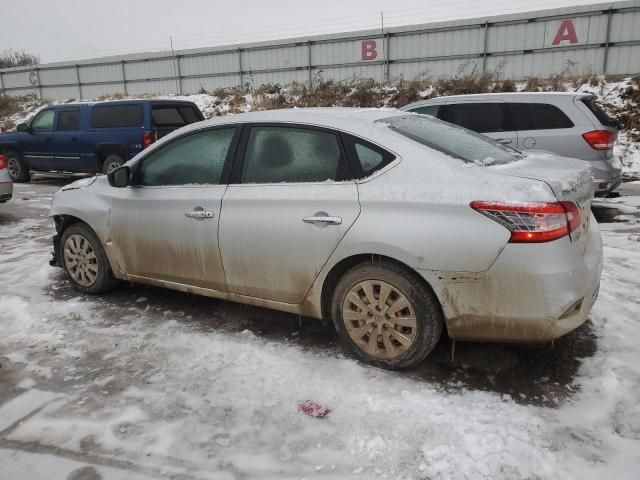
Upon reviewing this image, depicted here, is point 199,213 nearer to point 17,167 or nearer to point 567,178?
point 567,178

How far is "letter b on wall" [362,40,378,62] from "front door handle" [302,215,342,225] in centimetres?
1793

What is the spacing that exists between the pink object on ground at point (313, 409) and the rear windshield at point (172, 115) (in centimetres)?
Result: 889

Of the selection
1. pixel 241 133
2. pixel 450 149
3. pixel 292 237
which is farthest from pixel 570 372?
pixel 241 133

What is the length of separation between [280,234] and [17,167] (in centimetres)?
1215

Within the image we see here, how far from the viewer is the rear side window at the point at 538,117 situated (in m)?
6.93

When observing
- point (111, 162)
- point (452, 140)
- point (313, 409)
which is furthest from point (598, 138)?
point (111, 162)

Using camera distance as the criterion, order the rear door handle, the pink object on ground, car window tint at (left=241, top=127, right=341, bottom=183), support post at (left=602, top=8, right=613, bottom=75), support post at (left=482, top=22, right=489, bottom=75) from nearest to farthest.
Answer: the pink object on ground
car window tint at (left=241, top=127, right=341, bottom=183)
the rear door handle
support post at (left=602, top=8, right=613, bottom=75)
support post at (left=482, top=22, right=489, bottom=75)

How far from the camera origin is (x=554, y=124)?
22.8 ft

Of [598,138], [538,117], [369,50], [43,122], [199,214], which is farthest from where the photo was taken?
[369,50]

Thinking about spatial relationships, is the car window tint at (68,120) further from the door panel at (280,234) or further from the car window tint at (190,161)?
the door panel at (280,234)

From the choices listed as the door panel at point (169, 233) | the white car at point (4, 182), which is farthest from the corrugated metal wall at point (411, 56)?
the door panel at point (169, 233)

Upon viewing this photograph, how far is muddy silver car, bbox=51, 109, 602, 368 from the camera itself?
265 cm

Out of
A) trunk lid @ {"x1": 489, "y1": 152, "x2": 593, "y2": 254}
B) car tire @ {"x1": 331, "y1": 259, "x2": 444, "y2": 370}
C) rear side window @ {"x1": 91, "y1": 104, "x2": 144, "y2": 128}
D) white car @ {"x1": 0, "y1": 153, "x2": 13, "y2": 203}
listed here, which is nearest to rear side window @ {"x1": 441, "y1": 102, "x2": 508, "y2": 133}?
trunk lid @ {"x1": 489, "y1": 152, "x2": 593, "y2": 254}

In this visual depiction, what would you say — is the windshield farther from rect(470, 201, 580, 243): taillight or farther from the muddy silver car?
rect(470, 201, 580, 243): taillight
